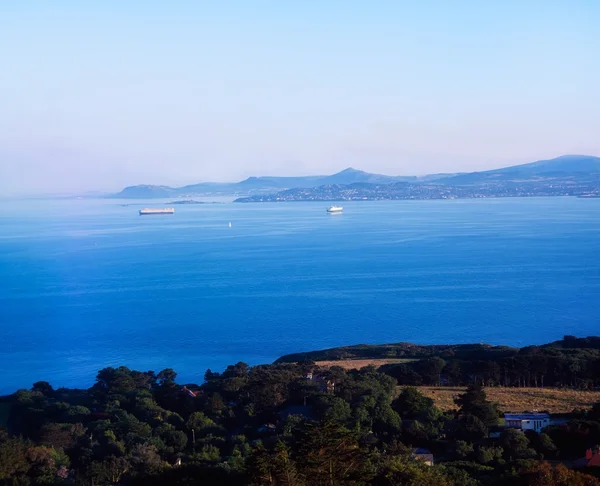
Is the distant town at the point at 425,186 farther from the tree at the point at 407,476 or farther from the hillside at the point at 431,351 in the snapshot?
the tree at the point at 407,476

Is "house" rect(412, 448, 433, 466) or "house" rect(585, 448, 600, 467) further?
"house" rect(412, 448, 433, 466)

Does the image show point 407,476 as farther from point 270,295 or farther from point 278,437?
point 270,295

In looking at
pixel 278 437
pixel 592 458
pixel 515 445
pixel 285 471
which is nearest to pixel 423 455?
pixel 515 445

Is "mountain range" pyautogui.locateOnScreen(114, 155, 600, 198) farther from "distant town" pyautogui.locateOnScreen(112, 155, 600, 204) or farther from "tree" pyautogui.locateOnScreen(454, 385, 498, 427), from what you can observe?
"tree" pyautogui.locateOnScreen(454, 385, 498, 427)

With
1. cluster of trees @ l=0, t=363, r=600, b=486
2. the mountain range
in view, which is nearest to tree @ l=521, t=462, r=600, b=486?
cluster of trees @ l=0, t=363, r=600, b=486

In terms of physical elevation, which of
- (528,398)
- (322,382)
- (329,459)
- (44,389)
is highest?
(329,459)
